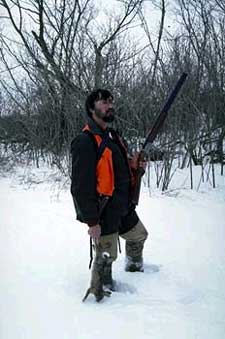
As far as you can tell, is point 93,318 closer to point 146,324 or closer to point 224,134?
point 146,324

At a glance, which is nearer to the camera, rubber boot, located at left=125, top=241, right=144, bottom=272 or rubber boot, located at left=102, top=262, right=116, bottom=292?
rubber boot, located at left=102, top=262, right=116, bottom=292

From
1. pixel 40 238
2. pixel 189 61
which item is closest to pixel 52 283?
pixel 40 238

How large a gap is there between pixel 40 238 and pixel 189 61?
559 centimetres

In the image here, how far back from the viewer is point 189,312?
3410mm

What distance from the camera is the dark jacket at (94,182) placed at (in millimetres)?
3408

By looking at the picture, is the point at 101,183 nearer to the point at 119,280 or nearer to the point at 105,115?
the point at 105,115

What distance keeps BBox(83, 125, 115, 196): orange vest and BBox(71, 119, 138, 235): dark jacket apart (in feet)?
0.15

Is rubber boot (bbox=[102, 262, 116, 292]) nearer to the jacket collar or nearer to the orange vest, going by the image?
the orange vest

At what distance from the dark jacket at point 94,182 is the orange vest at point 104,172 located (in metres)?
0.05

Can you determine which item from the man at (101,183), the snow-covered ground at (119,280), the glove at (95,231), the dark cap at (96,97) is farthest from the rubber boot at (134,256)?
the dark cap at (96,97)

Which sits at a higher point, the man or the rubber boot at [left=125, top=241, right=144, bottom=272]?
the man

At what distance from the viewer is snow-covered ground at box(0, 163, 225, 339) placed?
3.22 meters

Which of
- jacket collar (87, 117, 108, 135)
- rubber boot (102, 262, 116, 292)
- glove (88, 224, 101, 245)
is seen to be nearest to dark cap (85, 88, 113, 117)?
jacket collar (87, 117, 108, 135)

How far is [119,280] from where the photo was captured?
13.2ft
